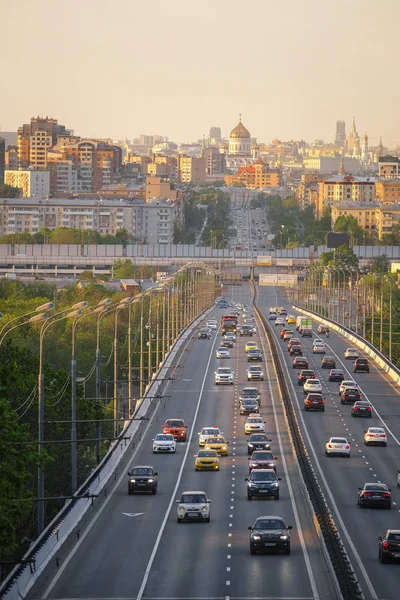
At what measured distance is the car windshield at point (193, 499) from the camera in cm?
3475

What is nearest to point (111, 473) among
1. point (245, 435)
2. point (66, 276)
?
point (245, 435)

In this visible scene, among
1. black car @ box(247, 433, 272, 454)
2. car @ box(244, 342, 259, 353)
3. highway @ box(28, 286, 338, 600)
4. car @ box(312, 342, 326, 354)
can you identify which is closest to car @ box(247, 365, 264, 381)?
car @ box(244, 342, 259, 353)

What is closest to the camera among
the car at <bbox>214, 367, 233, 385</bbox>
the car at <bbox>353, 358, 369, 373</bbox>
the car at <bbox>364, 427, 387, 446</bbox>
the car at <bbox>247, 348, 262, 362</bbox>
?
the car at <bbox>364, 427, 387, 446</bbox>

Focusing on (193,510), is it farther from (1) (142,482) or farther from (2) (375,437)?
(2) (375,437)

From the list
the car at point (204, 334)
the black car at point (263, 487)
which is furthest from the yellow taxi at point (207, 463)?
the car at point (204, 334)

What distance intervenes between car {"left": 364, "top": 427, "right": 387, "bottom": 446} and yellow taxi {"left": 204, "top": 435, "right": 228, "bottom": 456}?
14.7 ft

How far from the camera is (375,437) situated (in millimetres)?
48125

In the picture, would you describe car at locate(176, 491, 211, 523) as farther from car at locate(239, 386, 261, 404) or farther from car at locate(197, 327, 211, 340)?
car at locate(197, 327, 211, 340)

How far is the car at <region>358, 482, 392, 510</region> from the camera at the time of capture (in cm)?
3634

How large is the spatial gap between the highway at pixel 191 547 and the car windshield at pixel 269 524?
21.1 inches

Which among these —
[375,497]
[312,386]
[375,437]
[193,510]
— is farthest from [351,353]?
[193,510]

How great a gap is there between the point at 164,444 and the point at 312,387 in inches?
642

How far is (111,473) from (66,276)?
136773 mm

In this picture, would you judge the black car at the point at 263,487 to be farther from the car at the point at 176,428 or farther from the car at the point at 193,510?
the car at the point at 176,428
